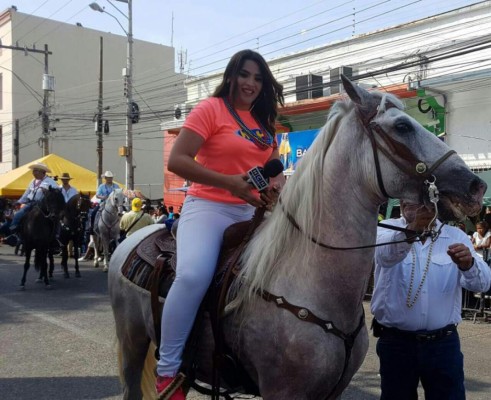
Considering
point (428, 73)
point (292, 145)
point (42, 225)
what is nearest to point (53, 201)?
point (42, 225)

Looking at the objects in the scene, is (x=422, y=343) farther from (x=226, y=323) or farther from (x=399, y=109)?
(x=399, y=109)

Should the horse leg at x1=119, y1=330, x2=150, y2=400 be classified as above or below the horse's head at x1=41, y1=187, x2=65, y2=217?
below

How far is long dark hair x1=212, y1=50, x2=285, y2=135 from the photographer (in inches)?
116

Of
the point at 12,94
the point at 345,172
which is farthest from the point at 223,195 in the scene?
the point at 12,94

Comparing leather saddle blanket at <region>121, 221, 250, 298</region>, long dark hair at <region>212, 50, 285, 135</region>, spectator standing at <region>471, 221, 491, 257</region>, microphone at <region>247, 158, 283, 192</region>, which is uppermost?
long dark hair at <region>212, 50, 285, 135</region>

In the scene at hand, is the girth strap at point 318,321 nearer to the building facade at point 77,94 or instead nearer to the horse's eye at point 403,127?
the horse's eye at point 403,127

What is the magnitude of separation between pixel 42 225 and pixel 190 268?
969 cm

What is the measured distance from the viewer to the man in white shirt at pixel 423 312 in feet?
10.0

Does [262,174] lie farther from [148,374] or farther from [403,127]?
[148,374]

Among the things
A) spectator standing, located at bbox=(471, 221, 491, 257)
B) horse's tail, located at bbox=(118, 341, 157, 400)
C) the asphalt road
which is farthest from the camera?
spectator standing, located at bbox=(471, 221, 491, 257)

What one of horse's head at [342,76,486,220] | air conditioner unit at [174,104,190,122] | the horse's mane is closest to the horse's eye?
horse's head at [342,76,486,220]

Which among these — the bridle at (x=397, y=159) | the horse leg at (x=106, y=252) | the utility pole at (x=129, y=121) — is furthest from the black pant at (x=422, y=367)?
the utility pole at (x=129, y=121)

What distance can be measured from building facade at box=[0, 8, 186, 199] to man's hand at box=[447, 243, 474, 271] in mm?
30402

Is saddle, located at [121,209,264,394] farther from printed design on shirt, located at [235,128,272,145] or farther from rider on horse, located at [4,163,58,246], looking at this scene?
rider on horse, located at [4,163,58,246]
